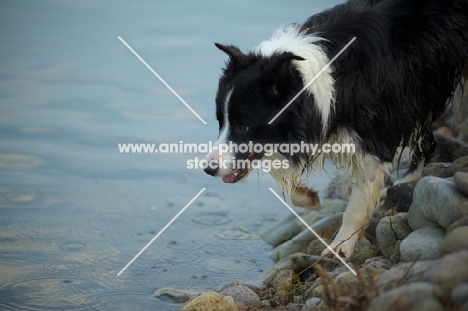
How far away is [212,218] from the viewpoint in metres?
6.60

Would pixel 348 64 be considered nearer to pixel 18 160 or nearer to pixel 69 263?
pixel 69 263

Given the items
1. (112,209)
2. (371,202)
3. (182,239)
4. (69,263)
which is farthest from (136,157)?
(371,202)

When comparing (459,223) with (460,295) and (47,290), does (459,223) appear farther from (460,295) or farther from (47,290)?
(47,290)

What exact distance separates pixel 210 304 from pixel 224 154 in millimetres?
931

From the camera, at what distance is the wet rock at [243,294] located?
4.68 metres

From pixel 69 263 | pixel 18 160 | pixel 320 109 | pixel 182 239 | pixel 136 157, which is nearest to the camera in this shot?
pixel 320 109

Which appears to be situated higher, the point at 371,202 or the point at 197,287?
the point at 371,202

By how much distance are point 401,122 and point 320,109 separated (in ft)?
2.28

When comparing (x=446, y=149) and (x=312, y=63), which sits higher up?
(x=312, y=63)

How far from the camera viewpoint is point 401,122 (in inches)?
200

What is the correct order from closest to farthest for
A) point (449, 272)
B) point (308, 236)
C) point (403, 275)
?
point (449, 272), point (403, 275), point (308, 236)

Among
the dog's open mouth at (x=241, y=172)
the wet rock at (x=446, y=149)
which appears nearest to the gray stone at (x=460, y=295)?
the dog's open mouth at (x=241, y=172)

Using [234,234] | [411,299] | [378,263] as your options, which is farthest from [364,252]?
[411,299]

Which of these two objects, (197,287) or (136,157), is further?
(136,157)
